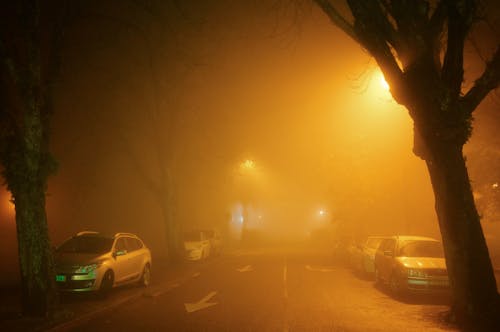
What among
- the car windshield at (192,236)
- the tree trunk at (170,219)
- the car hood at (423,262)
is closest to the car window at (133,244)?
the tree trunk at (170,219)

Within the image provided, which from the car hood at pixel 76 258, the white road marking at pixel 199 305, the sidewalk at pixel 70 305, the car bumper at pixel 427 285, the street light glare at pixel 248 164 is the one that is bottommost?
the car bumper at pixel 427 285

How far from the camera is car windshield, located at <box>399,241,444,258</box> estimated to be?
13.5 m

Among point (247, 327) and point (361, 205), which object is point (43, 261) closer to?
point (247, 327)

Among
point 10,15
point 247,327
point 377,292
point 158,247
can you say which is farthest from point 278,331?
point 158,247

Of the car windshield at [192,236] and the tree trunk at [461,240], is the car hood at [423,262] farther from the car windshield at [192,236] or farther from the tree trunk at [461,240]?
the car windshield at [192,236]

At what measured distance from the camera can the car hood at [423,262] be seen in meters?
12.1

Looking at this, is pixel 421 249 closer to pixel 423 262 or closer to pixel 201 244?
pixel 423 262

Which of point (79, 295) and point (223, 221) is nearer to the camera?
point (79, 295)

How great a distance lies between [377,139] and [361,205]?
553 centimetres

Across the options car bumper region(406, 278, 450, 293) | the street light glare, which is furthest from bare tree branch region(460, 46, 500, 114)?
the street light glare

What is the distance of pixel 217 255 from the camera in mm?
30312

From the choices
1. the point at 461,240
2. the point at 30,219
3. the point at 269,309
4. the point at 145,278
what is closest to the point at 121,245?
the point at 145,278

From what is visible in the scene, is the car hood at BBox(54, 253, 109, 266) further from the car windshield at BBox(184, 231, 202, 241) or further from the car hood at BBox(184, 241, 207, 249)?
the car windshield at BBox(184, 231, 202, 241)

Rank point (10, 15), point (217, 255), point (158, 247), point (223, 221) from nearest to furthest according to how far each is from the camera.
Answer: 1. point (10, 15)
2. point (217, 255)
3. point (158, 247)
4. point (223, 221)
